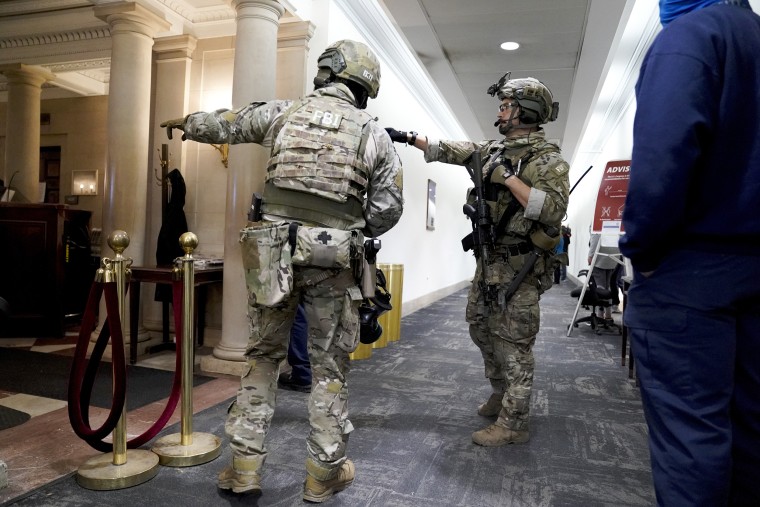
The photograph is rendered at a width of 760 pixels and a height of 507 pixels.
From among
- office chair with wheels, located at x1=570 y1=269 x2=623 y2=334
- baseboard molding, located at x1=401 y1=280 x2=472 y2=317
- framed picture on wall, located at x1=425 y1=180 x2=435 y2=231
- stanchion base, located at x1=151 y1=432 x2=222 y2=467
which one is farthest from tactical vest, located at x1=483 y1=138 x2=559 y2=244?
framed picture on wall, located at x1=425 y1=180 x2=435 y2=231

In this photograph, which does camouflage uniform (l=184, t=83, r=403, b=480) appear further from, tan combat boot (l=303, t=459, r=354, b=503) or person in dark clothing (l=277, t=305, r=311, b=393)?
person in dark clothing (l=277, t=305, r=311, b=393)

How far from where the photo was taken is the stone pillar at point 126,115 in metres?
3.87

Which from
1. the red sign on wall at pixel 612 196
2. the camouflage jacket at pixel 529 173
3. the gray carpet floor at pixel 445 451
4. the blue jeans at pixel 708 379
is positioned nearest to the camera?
the blue jeans at pixel 708 379

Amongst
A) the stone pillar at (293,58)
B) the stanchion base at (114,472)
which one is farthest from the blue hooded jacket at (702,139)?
the stone pillar at (293,58)

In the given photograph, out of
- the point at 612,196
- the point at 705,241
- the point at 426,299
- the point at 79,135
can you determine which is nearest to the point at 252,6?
the point at 705,241

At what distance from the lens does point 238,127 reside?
6.36 feet

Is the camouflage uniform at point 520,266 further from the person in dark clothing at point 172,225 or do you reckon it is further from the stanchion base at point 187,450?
the person in dark clothing at point 172,225

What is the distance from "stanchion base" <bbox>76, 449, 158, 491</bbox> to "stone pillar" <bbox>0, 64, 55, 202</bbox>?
17.0ft

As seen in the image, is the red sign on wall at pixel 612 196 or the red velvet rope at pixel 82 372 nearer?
the red velvet rope at pixel 82 372

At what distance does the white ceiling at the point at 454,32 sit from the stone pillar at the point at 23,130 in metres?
0.29

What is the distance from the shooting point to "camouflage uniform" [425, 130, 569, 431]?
233cm

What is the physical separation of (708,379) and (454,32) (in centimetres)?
468

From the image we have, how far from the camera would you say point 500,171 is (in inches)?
94.7

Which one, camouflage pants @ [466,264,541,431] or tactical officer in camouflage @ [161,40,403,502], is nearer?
tactical officer in camouflage @ [161,40,403,502]
